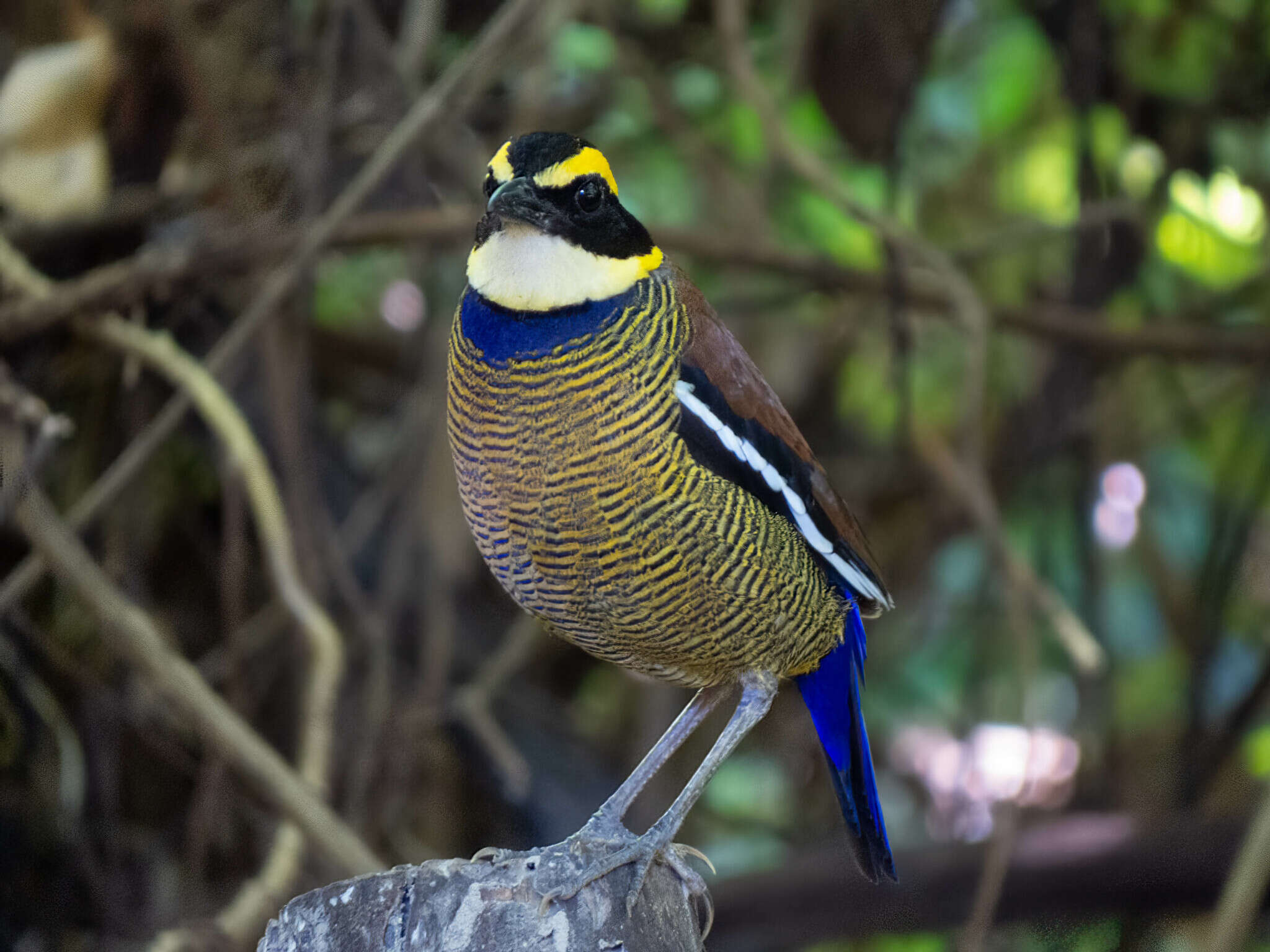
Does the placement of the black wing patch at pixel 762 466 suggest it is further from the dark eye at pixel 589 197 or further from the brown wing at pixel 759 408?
the dark eye at pixel 589 197

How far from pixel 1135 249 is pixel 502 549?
11.6 feet

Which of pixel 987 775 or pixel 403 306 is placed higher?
pixel 403 306

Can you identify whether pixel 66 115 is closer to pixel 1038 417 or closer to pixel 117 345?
pixel 117 345

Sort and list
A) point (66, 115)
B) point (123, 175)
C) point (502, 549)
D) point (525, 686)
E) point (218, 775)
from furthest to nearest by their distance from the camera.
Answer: point (525, 686) → point (123, 175) → point (66, 115) → point (218, 775) → point (502, 549)

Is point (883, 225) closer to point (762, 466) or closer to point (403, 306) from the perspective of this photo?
point (762, 466)

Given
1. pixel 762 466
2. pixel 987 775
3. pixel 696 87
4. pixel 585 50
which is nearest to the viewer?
pixel 762 466

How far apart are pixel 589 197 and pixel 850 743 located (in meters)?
1.33

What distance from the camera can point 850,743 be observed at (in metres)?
2.95

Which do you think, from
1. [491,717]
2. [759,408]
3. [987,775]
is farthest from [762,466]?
[987,775]

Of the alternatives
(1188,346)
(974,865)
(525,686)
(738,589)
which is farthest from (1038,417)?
(738,589)

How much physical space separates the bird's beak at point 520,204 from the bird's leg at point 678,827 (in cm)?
95

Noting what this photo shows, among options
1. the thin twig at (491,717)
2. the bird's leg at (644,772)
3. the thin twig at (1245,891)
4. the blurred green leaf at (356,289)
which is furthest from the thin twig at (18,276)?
the thin twig at (1245,891)

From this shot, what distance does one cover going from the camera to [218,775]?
3725 millimetres

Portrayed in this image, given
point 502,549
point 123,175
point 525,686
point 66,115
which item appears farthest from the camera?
point 525,686
